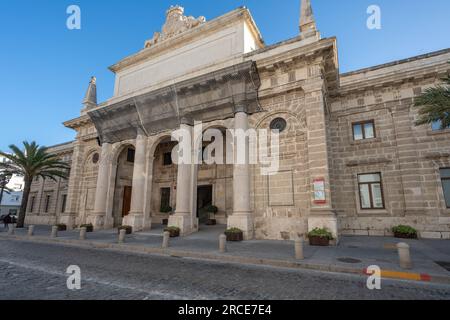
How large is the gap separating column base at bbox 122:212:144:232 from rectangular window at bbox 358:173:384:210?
49.6 feet

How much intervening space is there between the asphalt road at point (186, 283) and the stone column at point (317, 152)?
498 centimetres

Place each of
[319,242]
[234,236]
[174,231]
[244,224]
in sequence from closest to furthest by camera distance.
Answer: [319,242], [234,236], [244,224], [174,231]

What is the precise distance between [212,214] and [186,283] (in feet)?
50.1

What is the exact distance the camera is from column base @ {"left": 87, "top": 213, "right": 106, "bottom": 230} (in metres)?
18.9

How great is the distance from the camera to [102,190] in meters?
20.1

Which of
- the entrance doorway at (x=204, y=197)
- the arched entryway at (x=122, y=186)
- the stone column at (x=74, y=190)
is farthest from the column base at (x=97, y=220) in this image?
the entrance doorway at (x=204, y=197)

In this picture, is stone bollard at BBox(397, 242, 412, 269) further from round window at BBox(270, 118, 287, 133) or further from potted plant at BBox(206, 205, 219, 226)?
potted plant at BBox(206, 205, 219, 226)

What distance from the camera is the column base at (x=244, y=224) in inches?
501

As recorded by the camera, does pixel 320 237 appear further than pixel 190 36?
No

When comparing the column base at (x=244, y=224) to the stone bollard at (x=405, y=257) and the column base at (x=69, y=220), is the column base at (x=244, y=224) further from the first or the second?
the column base at (x=69, y=220)

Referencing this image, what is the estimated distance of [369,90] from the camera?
15.5 meters

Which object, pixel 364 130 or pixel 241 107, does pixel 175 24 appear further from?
pixel 364 130

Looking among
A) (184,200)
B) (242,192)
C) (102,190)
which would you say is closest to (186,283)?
(242,192)
